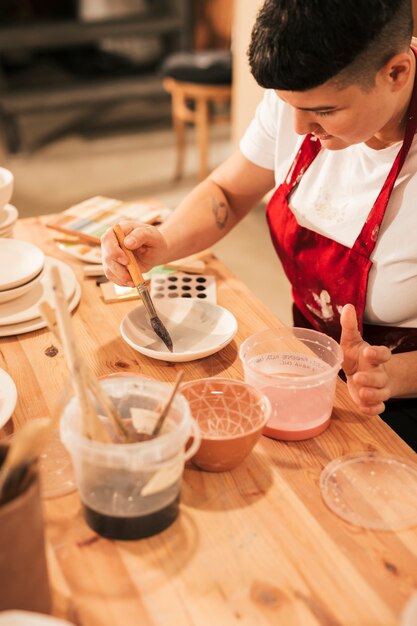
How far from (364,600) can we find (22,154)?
4.36 m

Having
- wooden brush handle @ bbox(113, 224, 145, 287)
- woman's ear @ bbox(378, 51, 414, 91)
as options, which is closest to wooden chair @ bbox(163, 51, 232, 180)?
wooden brush handle @ bbox(113, 224, 145, 287)

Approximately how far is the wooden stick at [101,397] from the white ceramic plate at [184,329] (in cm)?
32

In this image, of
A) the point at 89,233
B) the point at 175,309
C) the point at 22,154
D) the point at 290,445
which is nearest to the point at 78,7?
the point at 22,154

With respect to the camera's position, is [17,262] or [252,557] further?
[17,262]

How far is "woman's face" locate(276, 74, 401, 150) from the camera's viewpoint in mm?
1068

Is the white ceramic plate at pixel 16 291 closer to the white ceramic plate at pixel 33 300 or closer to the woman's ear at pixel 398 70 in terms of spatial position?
the white ceramic plate at pixel 33 300

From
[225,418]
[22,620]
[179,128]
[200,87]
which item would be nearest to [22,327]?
[225,418]

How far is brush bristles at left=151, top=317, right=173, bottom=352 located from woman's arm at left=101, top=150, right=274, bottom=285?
0.11 meters

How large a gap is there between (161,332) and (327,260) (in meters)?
0.37

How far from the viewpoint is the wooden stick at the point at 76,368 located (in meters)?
0.77

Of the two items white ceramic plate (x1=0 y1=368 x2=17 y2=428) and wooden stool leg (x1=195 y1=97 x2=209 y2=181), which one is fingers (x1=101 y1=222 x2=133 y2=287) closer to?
white ceramic plate (x1=0 y1=368 x2=17 y2=428)

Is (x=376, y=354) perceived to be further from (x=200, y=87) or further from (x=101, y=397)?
(x=200, y=87)

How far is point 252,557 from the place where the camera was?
0.85 m

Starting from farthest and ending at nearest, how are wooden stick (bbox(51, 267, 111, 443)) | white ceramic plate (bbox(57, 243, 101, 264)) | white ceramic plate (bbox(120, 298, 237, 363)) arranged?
1. white ceramic plate (bbox(57, 243, 101, 264))
2. white ceramic plate (bbox(120, 298, 237, 363))
3. wooden stick (bbox(51, 267, 111, 443))
